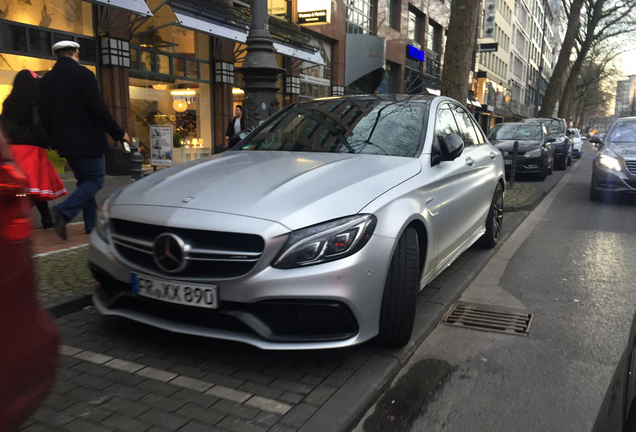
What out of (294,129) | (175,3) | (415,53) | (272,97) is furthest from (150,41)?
(415,53)

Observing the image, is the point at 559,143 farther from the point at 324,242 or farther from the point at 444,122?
the point at 324,242

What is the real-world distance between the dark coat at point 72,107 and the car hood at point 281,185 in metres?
2.00

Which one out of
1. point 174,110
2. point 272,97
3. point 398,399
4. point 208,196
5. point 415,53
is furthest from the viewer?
point 415,53

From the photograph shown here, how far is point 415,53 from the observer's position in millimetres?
29312

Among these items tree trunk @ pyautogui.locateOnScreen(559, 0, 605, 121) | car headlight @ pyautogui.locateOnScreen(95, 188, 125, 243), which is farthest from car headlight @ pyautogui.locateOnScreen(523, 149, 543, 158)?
tree trunk @ pyautogui.locateOnScreen(559, 0, 605, 121)

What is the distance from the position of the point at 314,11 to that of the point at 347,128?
15.0m

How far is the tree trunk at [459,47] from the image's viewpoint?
10.3m

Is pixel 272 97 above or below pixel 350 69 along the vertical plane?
below

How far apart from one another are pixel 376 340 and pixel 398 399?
46 cm

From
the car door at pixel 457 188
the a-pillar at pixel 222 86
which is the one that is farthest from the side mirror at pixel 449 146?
the a-pillar at pixel 222 86

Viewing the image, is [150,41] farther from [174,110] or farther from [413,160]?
[413,160]

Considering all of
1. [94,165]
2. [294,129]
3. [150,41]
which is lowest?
[94,165]

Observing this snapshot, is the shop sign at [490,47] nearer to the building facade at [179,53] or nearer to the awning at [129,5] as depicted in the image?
the building facade at [179,53]

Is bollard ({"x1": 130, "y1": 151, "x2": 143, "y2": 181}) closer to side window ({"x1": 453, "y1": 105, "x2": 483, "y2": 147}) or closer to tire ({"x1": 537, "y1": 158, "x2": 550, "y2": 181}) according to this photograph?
side window ({"x1": 453, "y1": 105, "x2": 483, "y2": 147})
